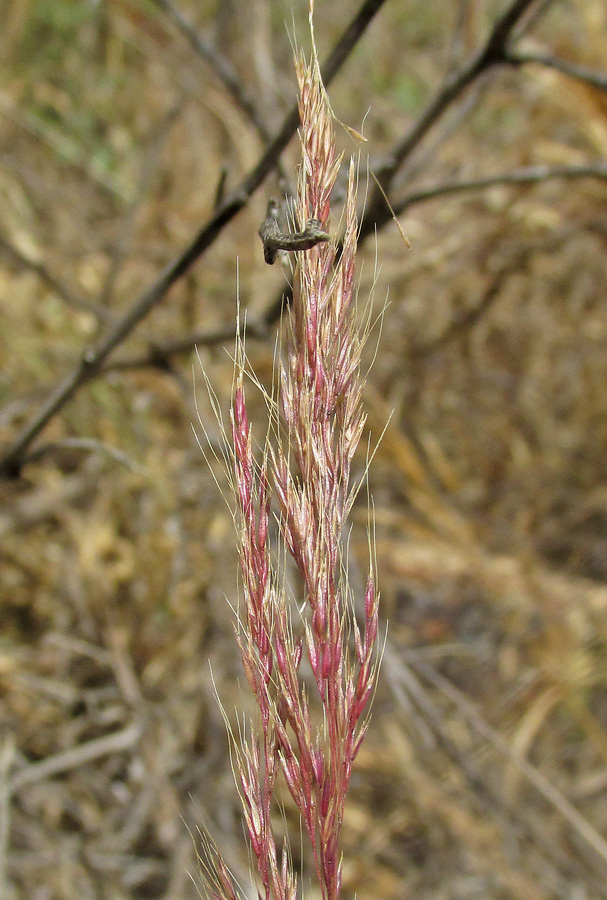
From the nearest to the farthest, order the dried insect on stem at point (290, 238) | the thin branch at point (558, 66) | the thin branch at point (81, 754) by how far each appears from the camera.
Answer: the dried insect on stem at point (290, 238) → the thin branch at point (558, 66) → the thin branch at point (81, 754)

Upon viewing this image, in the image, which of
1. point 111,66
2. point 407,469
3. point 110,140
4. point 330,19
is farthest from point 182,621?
point 330,19

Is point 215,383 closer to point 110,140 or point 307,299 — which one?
point 110,140

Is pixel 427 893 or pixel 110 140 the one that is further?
pixel 110 140

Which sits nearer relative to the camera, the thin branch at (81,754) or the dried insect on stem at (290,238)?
the dried insect on stem at (290,238)

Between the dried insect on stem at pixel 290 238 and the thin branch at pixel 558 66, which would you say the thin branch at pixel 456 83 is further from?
the dried insect on stem at pixel 290 238

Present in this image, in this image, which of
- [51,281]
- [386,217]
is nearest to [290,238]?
[386,217]

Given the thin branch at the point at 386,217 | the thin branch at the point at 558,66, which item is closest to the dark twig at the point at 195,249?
the thin branch at the point at 386,217

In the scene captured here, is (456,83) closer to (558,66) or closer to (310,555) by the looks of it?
(558,66)
